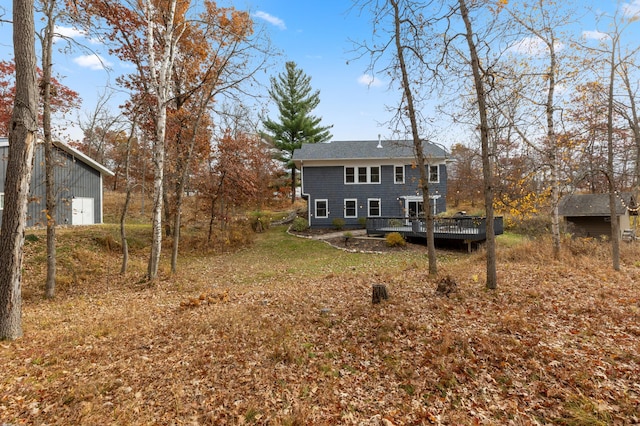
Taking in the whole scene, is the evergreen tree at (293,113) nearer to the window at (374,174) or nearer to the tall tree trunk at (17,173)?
the window at (374,174)

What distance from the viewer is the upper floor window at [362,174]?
23.0m

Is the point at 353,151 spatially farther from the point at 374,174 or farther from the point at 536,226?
the point at 536,226

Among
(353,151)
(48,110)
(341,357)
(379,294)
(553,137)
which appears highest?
(353,151)

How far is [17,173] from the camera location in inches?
192

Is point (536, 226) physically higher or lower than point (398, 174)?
lower

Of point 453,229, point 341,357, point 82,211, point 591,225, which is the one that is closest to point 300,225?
point 453,229

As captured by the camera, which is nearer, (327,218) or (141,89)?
(141,89)

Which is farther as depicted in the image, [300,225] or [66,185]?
[300,225]

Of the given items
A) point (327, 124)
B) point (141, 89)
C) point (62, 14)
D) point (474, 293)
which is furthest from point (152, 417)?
point (327, 124)

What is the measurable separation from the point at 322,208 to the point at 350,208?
2.17m

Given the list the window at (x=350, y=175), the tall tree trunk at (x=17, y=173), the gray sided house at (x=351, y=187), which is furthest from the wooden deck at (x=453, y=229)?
the tall tree trunk at (x=17, y=173)

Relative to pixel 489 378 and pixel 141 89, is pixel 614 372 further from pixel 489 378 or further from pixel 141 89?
pixel 141 89

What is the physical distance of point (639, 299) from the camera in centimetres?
575

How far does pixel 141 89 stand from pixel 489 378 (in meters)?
18.0
